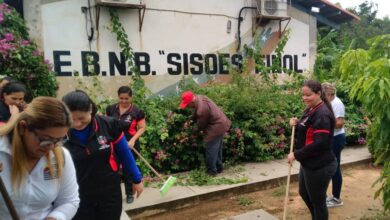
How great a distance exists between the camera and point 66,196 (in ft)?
6.36

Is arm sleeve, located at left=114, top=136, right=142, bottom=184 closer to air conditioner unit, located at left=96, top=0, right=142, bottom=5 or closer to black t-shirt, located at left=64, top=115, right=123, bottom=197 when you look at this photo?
black t-shirt, located at left=64, top=115, right=123, bottom=197

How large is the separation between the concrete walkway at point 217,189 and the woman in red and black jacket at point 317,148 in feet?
6.59

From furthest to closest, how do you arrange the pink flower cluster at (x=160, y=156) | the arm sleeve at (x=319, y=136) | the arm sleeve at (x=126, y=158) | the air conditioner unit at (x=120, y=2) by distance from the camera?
1. the air conditioner unit at (x=120, y=2)
2. the pink flower cluster at (x=160, y=156)
3. the arm sleeve at (x=319, y=136)
4. the arm sleeve at (x=126, y=158)

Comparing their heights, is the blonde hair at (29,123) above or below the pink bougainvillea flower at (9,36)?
below

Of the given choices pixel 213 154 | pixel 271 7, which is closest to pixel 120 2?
pixel 213 154

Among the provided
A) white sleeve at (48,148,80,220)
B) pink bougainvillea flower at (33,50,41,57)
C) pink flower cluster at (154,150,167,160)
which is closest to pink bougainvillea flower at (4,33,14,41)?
pink bougainvillea flower at (33,50,41,57)

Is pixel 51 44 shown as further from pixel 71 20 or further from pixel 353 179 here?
pixel 353 179

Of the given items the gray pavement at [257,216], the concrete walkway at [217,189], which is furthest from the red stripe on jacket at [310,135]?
the concrete walkway at [217,189]

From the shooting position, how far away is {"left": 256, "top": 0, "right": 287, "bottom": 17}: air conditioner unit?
8819 millimetres

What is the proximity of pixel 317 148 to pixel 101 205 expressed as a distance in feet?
6.89

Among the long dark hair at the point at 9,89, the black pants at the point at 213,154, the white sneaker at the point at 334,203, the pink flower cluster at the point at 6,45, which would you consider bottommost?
the white sneaker at the point at 334,203

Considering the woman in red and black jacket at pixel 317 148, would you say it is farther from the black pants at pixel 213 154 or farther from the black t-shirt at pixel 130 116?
the black pants at pixel 213 154

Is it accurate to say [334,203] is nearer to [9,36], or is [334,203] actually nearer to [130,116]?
[130,116]

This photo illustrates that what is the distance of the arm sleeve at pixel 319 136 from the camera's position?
3.39m
